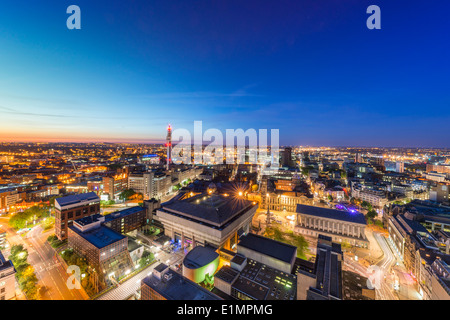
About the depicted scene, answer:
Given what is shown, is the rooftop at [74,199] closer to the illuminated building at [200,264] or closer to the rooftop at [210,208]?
the rooftop at [210,208]

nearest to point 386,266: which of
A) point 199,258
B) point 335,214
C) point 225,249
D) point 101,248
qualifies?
point 335,214

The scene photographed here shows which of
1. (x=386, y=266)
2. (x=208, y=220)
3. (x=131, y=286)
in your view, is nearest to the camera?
(x=131, y=286)

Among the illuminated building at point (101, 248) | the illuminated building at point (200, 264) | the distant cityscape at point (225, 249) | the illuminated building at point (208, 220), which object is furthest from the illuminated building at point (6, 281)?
the illuminated building at point (200, 264)

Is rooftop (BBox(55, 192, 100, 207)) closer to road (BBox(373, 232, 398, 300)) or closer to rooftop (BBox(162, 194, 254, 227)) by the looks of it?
rooftop (BBox(162, 194, 254, 227))

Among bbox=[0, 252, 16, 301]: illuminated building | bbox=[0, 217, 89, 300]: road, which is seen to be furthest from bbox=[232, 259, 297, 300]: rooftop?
bbox=[0, 252, 16, 301]: illuminated building

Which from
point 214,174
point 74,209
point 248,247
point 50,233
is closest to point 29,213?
point 50,233

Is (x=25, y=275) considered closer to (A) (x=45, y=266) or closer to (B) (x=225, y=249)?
(A) (x=45, y=266)

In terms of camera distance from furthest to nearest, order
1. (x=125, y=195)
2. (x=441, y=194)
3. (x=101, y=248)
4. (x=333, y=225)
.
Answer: (x=125, y=195)
(x=441, y=194)
(x=333, y=225)
(x=101, y=248)
